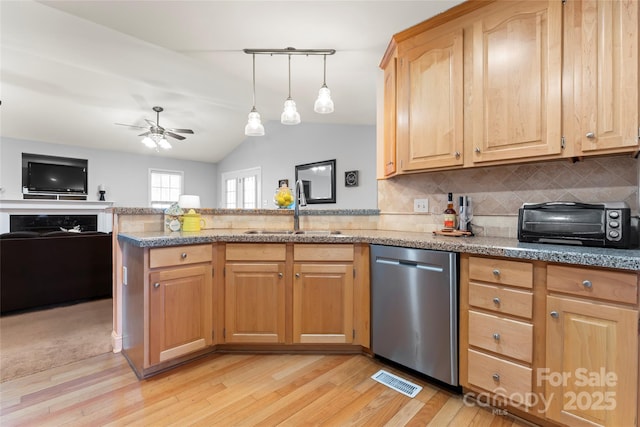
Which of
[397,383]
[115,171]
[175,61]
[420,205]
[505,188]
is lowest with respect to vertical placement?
[397,383]

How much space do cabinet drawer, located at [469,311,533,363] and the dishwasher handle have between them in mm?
273

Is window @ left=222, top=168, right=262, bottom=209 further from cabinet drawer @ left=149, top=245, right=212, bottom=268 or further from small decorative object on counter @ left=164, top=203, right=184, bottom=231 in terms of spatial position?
cabinet drawer @ left=149, top=245, right=212, bottom=268

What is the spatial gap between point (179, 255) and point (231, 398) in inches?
34.4

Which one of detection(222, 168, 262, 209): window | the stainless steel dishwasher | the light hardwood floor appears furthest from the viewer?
detection(222, 168, 262, 209): window

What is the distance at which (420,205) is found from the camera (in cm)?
231

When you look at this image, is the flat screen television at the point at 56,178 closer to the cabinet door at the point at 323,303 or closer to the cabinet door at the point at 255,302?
the cabinet door at the point at 255,302

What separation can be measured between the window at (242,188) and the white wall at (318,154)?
0.69 ft

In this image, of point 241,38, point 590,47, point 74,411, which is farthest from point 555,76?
Result: point 74,411

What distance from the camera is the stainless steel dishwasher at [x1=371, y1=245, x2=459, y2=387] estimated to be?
5.11 ft

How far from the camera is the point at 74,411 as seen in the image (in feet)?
4.83

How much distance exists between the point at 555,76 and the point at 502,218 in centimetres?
86

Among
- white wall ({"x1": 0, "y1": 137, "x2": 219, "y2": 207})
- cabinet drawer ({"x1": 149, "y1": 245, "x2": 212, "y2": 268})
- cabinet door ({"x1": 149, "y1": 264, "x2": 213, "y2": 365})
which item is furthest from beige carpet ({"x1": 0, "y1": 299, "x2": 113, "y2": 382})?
white wall ({"x1": 0, "y1": 137, "x2": 219, "y2": 207})

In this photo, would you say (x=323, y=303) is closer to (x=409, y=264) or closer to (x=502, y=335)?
(x=409, y=264)

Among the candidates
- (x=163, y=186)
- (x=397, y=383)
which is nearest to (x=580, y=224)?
(x=397, y=383)
